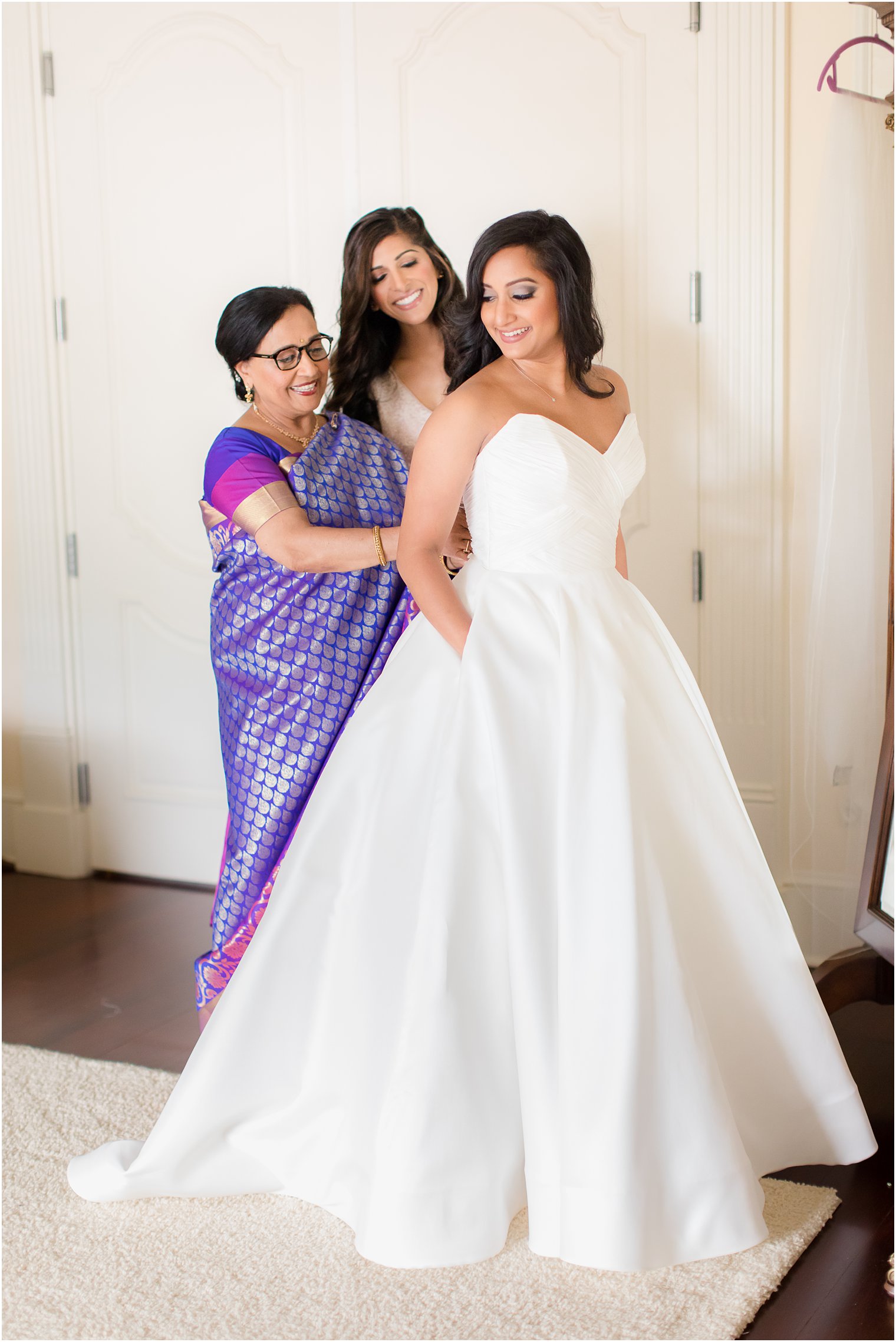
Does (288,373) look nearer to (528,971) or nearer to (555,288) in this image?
(555,288)

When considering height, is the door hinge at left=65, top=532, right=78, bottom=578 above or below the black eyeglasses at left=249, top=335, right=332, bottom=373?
below

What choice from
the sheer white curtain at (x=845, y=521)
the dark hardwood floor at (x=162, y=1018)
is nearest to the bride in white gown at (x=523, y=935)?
the dark hardwood floor at (x=162, y=1018)

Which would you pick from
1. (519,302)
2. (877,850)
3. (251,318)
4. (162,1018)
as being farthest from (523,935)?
(162,1018)

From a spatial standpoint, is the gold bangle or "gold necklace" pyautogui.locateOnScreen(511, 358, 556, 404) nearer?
"gold necklace" pyautogui.locateOnScreen(511, 358, 556, 404)

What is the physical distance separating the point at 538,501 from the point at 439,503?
0.57 feet

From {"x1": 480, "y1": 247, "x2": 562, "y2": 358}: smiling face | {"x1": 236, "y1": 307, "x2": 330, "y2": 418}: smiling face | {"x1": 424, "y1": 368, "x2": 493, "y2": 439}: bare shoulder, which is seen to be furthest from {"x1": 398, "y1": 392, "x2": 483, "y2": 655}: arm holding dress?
{"x1": 236, "y1": 307, "x2": 330, "y2": 418}: smiling face

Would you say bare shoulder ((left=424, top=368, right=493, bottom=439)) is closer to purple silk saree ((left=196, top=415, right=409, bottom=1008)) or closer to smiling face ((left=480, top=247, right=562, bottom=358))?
smiling face ((left=480, top=247, right=562, bottom=358))

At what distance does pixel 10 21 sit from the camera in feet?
11.9

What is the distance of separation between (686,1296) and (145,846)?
261 centimetres

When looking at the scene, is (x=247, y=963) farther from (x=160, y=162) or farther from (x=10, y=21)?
(x=10, y=21)

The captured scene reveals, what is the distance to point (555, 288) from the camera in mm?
2012

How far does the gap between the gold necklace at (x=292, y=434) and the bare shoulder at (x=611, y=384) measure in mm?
564

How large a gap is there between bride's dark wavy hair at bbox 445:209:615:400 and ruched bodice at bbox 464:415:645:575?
167mm

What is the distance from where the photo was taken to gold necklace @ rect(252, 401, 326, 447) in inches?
93.0
